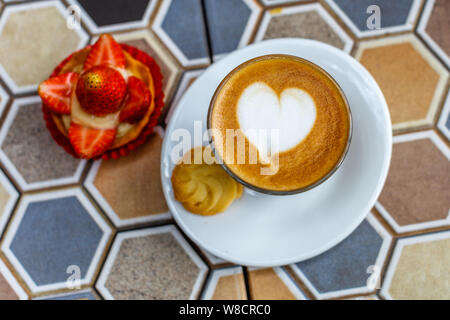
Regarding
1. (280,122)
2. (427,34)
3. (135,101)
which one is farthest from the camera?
(427,34)

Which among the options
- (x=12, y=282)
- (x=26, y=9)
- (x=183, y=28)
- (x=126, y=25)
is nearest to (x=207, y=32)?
(x=183, y=28)

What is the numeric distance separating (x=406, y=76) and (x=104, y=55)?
61 cm

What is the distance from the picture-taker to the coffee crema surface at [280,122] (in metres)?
0.66

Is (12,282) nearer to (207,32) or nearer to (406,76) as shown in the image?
(207,32)

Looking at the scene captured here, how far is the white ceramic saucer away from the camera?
Answer: 2.27ft

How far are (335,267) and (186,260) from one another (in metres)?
0.31

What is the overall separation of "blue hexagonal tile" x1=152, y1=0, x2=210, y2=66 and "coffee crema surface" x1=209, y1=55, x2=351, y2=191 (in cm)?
25

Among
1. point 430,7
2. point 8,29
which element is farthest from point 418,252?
point 8,29

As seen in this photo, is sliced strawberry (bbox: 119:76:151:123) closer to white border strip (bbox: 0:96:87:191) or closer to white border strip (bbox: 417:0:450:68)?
white border strip (bbox: 0:96:87:191)

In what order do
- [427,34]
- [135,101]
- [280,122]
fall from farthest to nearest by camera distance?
[427,34]
[135,101]
[280,122]

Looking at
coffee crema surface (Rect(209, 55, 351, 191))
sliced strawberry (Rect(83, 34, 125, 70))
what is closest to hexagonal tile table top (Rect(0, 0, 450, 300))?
sliced strawberry (Rect(83, 34, 125, 70))

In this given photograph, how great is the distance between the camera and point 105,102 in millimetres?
Result: 749

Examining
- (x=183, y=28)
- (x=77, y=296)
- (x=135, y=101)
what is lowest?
(x=77, y=296)

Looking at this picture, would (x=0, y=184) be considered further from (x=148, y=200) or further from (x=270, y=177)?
(x=270, y=177)
